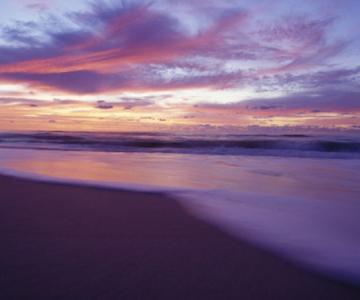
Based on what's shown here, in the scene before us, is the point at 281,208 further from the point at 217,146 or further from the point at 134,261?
the point at 217,146

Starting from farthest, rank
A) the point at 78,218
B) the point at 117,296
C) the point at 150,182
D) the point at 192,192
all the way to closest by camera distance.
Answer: the point at 150,182
the point at 192,192
the point at 78,218
the point at 117,296

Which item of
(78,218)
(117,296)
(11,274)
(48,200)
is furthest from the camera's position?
(48,200)

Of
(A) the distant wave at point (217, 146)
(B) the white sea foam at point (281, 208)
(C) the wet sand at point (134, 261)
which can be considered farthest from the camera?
(A) the distant wave at point (217, 146)

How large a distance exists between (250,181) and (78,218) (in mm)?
3682

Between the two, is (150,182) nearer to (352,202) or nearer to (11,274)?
(352,202)

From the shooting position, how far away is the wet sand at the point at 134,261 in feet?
6.37

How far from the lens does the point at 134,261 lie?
2.31m

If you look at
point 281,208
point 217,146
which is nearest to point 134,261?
point 281,208

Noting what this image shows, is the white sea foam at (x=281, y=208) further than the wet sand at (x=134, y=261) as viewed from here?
Yes

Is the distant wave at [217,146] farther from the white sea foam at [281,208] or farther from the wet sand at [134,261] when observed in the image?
the wet sand at [134,261]

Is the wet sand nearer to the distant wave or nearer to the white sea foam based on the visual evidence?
the white sea foam

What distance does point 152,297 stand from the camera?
188 centimetres

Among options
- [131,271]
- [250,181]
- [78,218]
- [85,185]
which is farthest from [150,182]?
[131,271]

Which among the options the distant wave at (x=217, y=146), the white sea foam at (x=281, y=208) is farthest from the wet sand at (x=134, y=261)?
the distant wave at (x=217, y=146)
